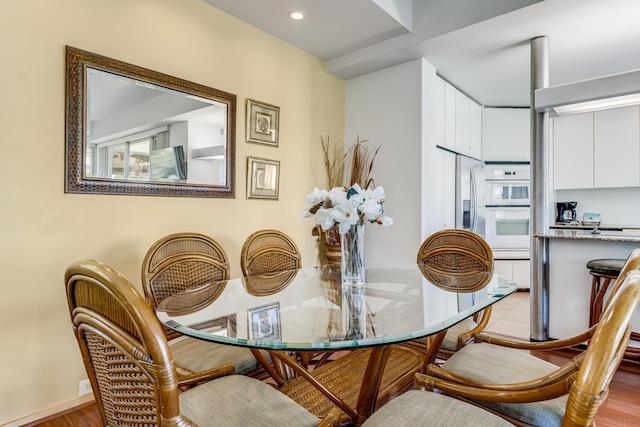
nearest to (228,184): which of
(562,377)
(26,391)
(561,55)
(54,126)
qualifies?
(54,126)

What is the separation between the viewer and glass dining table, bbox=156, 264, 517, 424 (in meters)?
1.18

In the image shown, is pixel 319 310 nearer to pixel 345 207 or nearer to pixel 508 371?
pixel 345 207

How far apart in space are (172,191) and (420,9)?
2.54m

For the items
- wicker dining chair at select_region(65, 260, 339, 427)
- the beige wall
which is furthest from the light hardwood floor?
wicker dining chair at select_region(65, 260, 339, 427)

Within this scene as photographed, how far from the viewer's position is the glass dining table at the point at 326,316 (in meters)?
1.18

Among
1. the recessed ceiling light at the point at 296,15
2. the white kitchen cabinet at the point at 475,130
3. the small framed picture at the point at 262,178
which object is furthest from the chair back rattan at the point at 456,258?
the white kitchen cabinet at the point at 475,130

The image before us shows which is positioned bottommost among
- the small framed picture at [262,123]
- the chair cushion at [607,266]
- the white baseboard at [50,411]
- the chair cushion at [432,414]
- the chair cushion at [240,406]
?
the white baseboard at [50,411]

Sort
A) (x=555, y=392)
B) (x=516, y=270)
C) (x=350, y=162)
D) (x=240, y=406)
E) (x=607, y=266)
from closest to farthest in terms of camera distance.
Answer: (x=555, y=392)
(x=240, y=406)
(x=607, y=266)
(x=350, y=162)
(x=516, y=270)

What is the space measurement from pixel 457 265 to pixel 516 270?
10.5 feet

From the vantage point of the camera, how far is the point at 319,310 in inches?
59.5

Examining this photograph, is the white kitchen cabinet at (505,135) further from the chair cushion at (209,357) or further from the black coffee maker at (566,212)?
the chair cushion at (209,357)

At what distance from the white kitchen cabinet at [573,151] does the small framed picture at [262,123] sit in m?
3.84

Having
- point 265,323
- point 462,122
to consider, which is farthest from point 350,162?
point 265,323

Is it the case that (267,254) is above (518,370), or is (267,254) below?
above
